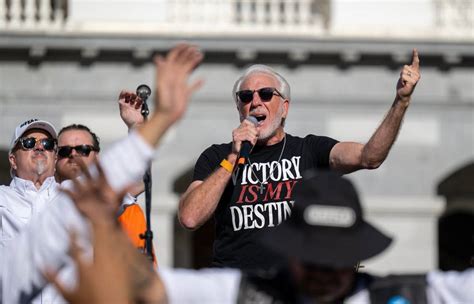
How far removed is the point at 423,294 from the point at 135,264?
891 mm

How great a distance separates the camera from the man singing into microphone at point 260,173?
6.20 metres

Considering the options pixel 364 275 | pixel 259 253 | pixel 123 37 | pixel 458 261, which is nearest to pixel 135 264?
pixel 364 275

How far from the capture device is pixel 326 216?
13.3ft

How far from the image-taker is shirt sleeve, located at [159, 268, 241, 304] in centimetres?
410

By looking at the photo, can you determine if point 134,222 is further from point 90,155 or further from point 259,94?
point 259,94

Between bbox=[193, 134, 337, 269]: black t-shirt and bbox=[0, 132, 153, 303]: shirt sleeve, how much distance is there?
74.6 inches

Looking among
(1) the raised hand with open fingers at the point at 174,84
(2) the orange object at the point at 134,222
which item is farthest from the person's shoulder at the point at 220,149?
(1) the raised hand with open fingers at the point at 174,84

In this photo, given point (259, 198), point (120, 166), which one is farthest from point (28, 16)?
point (120, 166)

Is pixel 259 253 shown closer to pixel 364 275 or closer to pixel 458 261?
pixel 364 275

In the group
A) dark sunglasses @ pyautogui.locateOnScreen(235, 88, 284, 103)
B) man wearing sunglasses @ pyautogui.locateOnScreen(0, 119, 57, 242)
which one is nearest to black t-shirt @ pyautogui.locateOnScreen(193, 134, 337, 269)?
dark sunglasses @ pyautogui.locateOnScreen(235, 88, 284, 103)

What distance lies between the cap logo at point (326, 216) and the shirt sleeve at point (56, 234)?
0.49 metres

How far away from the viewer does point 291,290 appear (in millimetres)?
4152

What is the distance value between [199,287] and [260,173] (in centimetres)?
230

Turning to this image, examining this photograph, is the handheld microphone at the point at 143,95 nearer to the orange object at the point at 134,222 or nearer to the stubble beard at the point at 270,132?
the orange object at the point at 134,222
